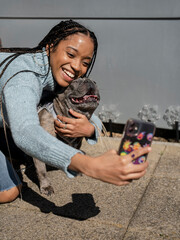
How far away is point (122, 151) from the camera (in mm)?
1739

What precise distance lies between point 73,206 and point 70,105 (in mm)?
978

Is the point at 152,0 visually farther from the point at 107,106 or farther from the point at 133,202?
the point at 133,202

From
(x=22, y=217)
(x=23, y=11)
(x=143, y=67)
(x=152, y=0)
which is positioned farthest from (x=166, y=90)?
(x=22, y=217)

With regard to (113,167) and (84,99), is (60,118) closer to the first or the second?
(84,99)

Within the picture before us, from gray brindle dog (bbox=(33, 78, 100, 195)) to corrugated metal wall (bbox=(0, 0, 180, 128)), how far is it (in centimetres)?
180

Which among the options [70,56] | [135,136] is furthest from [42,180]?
[135,136]

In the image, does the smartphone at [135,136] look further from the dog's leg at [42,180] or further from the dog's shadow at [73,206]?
the dog's leg at [42,180]

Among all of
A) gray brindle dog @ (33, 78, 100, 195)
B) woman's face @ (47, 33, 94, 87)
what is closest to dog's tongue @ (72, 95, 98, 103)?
gray brindle dog @ (33, 78, 100, 195)

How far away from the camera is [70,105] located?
3152mm

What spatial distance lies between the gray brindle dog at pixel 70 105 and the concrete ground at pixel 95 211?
0.70ft

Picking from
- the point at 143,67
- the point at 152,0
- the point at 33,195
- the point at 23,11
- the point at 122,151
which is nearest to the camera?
the point at 122,151

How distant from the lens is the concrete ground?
2.54m

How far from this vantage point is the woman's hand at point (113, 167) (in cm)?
164

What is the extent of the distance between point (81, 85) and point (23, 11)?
2665mm
